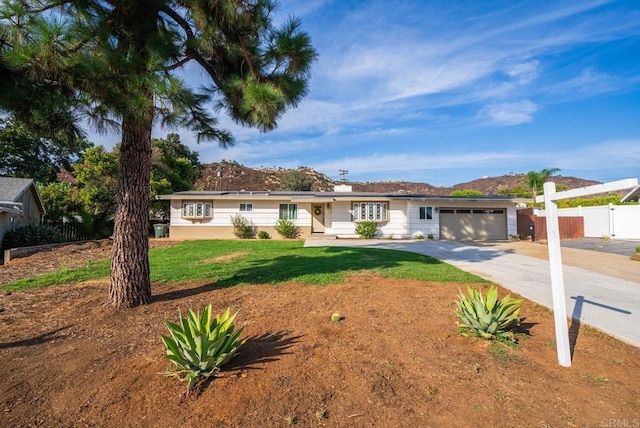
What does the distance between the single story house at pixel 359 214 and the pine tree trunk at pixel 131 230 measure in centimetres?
1372

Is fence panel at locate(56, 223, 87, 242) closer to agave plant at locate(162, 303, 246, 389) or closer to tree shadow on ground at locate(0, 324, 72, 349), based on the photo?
tree shadow on ground at locate(0, 324, 72, 349)

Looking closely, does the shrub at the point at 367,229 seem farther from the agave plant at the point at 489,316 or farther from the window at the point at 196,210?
the agave plant at the point at 489,316

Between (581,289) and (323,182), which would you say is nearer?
(581,289)

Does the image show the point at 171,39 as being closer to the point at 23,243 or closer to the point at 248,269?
the point at 248,269

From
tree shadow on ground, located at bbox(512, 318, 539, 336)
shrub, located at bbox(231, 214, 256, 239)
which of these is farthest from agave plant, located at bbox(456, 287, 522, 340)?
shrub, located at bbox(231, 214, 256, 239)

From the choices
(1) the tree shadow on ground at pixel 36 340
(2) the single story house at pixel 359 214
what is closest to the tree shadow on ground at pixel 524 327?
(1) the tree shadow on ground at pixel 36 340

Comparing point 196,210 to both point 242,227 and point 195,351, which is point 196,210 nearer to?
point 242,227

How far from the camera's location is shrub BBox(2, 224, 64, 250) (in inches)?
499

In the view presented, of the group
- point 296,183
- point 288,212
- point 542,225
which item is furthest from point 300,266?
point 296,183

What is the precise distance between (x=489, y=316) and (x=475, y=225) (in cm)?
1747

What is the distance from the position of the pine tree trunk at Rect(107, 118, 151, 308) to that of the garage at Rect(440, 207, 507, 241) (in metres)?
17.8

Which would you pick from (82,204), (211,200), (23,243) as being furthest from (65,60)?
(82,204)

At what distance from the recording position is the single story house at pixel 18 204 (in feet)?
41.1

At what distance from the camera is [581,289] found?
21.8 ft
